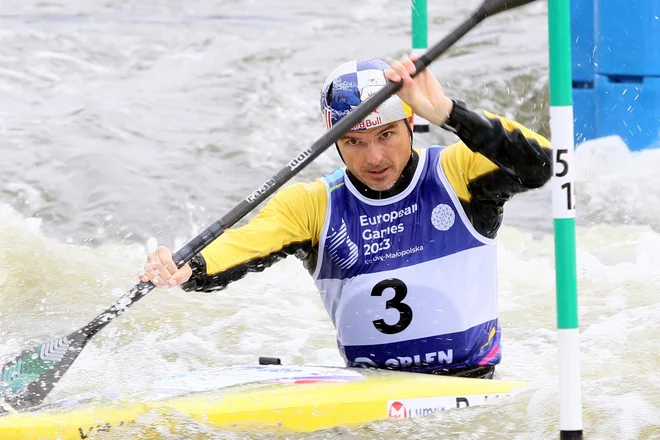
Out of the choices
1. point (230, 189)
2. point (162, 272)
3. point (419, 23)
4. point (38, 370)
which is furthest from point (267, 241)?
point (230, 189)

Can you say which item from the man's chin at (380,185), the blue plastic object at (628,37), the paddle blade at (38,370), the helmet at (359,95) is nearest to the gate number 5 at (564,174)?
the helmet at (359,95)

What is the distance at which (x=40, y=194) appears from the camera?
8148 mm

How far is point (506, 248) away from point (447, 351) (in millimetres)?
3785

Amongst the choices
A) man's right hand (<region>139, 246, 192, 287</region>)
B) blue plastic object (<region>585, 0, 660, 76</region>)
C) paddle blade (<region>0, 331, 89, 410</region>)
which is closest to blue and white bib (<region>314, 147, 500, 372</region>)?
man's right hand (<region>139, 246, 192, 287</region>)

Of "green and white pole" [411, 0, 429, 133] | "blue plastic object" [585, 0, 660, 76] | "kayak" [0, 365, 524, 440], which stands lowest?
"kayak" [0, 365, 524, 440]

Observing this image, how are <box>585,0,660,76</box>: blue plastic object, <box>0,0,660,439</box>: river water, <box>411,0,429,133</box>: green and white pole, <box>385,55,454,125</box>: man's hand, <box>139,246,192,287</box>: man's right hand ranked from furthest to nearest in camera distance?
<box>585,0,660,76</box>: blue plastic object < <box>411,0,429,133</box>: green and white pole < <box>0,0,660,439</box>: river water < <box>139,246,192,287</box>: man's right hand < <box>385,55,454,125</box>: man's hand

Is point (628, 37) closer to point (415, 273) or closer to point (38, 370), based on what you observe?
point (415, 273)

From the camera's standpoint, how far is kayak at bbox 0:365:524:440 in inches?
117

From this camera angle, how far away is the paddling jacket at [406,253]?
10.7 feet

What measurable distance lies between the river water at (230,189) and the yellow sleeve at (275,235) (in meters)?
0.55

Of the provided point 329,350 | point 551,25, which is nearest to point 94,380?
point 329,350

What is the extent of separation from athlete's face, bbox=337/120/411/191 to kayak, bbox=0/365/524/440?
2.16 ft

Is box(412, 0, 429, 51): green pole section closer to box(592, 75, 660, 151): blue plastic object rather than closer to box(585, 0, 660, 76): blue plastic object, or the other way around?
box(585, 0, 660, 76): blue plastic object

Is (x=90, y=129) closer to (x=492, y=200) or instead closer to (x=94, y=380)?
(x=94, y=380)
